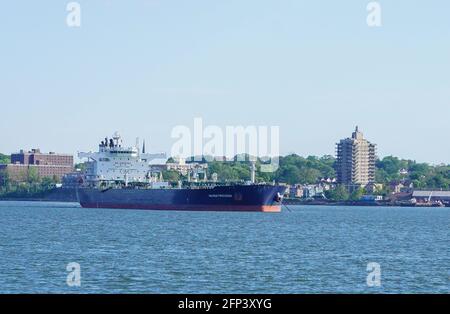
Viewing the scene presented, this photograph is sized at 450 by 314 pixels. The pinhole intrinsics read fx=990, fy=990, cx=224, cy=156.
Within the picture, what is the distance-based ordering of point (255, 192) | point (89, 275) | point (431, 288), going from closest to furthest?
point (431, 288), point (89, 275), point (255, 192)

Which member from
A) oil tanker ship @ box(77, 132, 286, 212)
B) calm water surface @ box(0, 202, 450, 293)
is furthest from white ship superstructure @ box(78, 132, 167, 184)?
calm water surface @ box(0, 202, 450, 293)

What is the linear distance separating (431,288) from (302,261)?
10.2 meters

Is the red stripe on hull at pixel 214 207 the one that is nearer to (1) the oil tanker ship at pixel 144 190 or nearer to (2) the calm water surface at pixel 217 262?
(1) the oil tanker ship at pixel 144 190

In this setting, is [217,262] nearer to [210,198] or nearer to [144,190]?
[210,198]

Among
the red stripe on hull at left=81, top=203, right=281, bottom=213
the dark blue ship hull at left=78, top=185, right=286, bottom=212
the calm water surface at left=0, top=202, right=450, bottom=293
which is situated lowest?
the calm water surface at left=0, top=202, right=450, bottom=293

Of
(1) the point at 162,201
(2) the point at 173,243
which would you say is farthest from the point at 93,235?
(1) the point at 162,201

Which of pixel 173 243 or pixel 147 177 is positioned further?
pixel 147 177

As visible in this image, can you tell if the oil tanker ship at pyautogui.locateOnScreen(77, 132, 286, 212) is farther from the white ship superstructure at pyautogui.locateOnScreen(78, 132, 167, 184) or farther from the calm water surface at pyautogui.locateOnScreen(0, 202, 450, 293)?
the calm water surface at pyautogui.locateOnScreen(0, 202, 450, 293)

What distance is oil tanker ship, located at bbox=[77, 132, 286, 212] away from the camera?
4441 inches

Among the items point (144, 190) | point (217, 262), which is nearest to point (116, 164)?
point (144, 190)

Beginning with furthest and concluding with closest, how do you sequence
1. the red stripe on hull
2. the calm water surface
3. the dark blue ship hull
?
the red stripe on hull → the dark blue ship hull → the calm water surface

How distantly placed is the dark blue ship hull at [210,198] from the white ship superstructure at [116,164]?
10.1 meters
